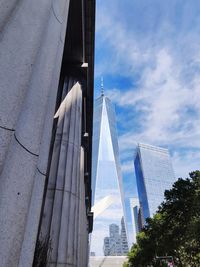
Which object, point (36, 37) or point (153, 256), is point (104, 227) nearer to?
point (153, 256)

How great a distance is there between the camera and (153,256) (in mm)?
31578

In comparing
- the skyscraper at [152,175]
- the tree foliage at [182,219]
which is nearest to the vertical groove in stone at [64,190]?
the tree foliage at [182,219]

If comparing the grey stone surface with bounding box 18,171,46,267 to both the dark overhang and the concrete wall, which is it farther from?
the dark overhang

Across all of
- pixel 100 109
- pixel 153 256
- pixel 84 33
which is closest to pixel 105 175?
pixel 100 109

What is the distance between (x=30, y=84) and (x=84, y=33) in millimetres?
9081

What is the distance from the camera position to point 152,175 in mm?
176125

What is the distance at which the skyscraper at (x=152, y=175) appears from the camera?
162375mm

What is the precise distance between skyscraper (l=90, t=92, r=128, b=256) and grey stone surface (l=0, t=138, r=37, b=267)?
14530 cm

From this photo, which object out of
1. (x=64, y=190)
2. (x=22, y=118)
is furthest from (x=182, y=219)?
(x=22, y=118)

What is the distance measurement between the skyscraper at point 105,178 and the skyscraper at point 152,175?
1883 cm

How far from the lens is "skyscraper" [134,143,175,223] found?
162375 mm

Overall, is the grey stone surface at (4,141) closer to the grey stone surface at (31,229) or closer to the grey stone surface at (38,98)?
the grey stone surface at (38,98)

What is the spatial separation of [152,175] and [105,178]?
39.8 m

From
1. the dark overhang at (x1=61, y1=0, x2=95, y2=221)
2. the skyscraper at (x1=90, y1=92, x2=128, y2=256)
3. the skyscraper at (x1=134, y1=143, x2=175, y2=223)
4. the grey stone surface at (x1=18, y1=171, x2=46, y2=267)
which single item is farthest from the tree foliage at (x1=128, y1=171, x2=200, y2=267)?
the skyscraper at (x1=134, y1=143, x2=175, y2=223)
